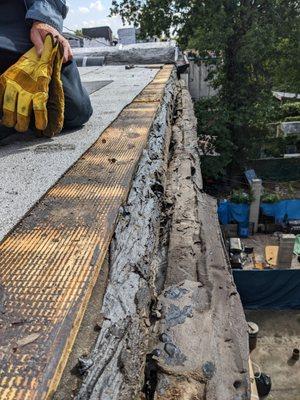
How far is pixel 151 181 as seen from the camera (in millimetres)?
1896

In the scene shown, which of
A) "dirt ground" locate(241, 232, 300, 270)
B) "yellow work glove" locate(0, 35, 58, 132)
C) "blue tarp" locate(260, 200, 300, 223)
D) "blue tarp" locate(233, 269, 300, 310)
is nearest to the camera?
"yellow work glove" locate(0, 35, 58, 132)

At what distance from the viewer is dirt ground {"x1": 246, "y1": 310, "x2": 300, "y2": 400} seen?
718 centimetres

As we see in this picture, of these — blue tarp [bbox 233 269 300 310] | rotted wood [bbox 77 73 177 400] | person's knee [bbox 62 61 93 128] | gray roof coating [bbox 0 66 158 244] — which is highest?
person's knee [bbox 62 61 93 128]

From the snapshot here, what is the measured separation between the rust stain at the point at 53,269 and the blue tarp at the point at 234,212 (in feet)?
36.7

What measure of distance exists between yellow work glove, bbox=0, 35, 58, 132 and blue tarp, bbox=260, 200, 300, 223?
11.7 m

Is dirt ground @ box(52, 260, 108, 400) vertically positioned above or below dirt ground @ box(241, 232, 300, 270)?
above

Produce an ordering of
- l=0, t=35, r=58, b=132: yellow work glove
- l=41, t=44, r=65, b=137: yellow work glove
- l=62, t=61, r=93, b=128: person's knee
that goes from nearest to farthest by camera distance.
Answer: l=0, t=35, r=58, b=132: yellow work glove
l=41, t=44, r=65, b=137: yellow work glove
l=62, t=61, r=93, b=128: person's knee

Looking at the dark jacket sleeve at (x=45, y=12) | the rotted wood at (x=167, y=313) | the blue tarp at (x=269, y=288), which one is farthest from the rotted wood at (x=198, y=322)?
the blue tarp at (x=269, y=288)

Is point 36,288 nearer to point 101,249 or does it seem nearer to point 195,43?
point 101,249

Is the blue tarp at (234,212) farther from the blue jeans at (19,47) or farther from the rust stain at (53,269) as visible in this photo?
the rust stain at (53,269)

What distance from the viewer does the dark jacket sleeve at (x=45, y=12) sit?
2.41m

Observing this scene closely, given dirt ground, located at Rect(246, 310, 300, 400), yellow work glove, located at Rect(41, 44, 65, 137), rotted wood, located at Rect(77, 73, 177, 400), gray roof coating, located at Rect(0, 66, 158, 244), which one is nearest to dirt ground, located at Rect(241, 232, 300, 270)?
dirt ground, located at Rect(246, 310, 300, 400)

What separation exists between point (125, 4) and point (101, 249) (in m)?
15.0

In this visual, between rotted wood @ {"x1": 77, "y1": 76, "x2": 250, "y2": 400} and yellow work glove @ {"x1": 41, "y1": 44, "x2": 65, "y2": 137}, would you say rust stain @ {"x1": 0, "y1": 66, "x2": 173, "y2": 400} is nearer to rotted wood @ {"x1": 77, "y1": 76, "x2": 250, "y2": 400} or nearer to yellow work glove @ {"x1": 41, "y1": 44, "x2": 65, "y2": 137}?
rotted wood @ {"x1": 77, "y1": 76, "x2": 250, "y2": 400}
